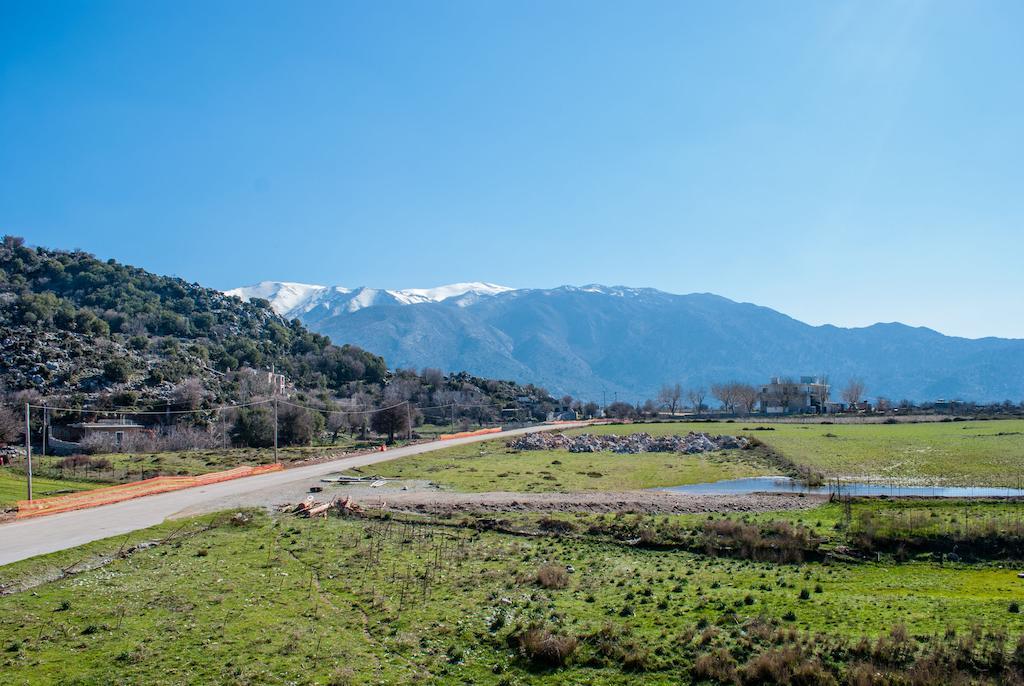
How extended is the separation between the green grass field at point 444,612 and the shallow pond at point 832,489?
1807 centimetres

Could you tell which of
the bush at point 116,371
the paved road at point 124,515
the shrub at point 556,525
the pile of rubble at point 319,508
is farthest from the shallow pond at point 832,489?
the bush at point 116,371

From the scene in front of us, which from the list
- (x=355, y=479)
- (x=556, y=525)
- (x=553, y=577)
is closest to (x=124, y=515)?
(x=355, y=479)

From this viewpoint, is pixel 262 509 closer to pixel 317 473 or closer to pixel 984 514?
pixel 317 473

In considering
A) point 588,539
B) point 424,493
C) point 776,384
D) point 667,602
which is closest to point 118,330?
point 424,493

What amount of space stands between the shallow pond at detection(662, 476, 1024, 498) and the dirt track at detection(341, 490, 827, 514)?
11.3ft

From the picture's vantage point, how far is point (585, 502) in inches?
1463

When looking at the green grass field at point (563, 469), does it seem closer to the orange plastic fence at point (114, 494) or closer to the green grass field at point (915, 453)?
the green grass field at point (915, 453)

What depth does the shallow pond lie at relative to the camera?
38781 mm

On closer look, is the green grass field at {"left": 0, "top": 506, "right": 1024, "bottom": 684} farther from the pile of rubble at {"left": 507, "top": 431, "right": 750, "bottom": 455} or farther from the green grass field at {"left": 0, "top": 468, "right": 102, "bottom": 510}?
the pile of rubble at {"left": 507, "top": 431, "right": 750, "bottom": 455}

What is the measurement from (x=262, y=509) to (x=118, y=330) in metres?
92.2

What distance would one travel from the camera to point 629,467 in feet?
186

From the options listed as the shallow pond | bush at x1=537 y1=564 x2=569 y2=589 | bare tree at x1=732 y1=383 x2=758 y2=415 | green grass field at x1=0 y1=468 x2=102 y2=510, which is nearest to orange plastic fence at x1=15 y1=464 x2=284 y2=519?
green grass field at x1=0 y1=468 x2=102 y2=510

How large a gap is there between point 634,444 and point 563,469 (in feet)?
69.0

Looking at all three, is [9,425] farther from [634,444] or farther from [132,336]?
[634,444]
